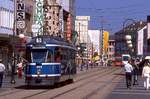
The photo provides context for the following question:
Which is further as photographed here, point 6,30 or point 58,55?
point 6,30

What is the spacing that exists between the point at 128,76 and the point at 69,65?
239 inches

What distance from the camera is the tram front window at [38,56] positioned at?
133 feet

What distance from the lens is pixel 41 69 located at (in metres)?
40.3

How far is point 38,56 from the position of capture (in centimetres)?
4091

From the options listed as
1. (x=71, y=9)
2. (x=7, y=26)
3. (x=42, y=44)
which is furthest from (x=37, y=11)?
(x=71, y=9)

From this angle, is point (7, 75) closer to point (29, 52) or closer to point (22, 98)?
point (29, 52)

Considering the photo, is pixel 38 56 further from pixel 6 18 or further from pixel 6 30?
pixel 6 30

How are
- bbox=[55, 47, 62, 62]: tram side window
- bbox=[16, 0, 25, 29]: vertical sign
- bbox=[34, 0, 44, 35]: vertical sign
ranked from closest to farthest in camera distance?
bbox=[55, 47, 62, 62]: tram side window, bbox=[16, 0, 25, 29]: vertical sign, bbox=[34, 0, 44, 35]: vertical sign

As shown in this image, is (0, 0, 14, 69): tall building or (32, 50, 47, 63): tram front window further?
(0, 0, 14, 69): tall building

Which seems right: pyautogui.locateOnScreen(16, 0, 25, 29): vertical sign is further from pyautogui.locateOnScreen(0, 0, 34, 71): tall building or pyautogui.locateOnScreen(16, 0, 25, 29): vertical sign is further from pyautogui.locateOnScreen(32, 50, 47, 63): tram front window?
pyautogui.locateOnScreen(32, 50, 47, 63): tram front window

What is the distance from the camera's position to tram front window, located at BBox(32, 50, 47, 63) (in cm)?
4069

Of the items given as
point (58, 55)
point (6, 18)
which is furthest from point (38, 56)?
point (6, 18)

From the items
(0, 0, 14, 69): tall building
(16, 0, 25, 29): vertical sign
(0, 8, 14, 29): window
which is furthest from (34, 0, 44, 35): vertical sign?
(16, 0, 25, 29): vertical sign

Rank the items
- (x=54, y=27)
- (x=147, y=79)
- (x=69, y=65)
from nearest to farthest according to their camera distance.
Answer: (x=147, y=79) → (x=69, y=65) → (x=54, y=27)
